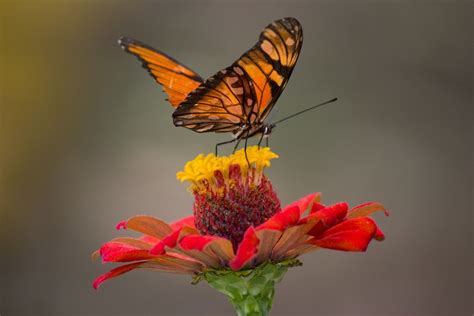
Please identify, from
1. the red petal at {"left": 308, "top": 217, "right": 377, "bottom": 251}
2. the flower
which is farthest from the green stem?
the red petal at {"left": 308, "top": 217, "right": 377, "bottom": 251}

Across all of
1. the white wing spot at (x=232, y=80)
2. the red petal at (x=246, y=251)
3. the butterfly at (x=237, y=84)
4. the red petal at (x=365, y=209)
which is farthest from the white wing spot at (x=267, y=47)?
the red petal at (x=246, y=251)

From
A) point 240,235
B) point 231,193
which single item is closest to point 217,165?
point 231,193

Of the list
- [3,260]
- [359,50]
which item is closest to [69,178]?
[3,260]

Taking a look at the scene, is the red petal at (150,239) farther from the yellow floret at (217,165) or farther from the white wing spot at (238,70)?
the white wing spot at (238,70)

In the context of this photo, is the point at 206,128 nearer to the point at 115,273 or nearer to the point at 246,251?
the point at 115,273

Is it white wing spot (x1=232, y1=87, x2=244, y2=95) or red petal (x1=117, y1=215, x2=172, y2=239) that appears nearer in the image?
red petal (x1=117, y1=215, x2=172, y2=239)

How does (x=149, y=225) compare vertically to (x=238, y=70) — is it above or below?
below

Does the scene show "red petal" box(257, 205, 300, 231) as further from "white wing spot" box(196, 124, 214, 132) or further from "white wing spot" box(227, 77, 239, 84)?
"white wing spot" box(196, 124, 214, 132)
